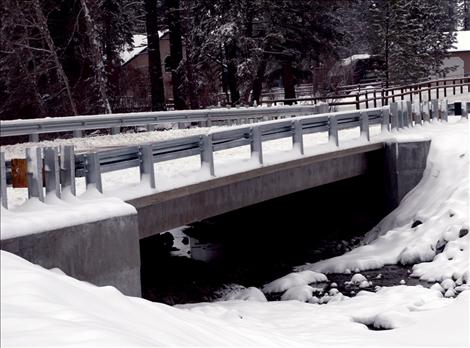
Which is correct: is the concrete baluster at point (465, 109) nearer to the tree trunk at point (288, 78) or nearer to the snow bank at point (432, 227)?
the snow bank at point (432, 227)

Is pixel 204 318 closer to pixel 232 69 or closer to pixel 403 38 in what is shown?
pixel 232 69

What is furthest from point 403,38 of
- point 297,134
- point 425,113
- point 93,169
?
point 93,169

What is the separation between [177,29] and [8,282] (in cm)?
2914

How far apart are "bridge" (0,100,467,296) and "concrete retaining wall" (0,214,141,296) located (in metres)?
0.01

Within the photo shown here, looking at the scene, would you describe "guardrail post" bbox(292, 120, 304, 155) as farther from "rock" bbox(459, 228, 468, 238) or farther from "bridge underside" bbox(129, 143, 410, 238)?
"rock" bbox(459, 228, 468, 238)

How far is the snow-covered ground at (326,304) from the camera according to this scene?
670 cm

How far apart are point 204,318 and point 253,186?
650cm

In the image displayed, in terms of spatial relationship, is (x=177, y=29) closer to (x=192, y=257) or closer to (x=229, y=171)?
(x=192, y=257)

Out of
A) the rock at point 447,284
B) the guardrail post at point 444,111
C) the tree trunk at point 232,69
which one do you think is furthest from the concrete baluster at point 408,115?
the tree trunk at point 232,69

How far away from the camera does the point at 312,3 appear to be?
39594mm

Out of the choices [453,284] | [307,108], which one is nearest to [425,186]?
[453,284]

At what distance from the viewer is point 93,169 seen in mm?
10695

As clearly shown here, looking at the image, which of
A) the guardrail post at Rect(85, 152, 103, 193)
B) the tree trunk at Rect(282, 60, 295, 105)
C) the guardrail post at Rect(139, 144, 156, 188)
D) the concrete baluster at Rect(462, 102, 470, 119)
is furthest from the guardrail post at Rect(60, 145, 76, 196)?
the tree trunk at Rect(282, 60, 295, 105)

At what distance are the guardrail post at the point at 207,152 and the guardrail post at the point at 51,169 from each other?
3830 millimetres
